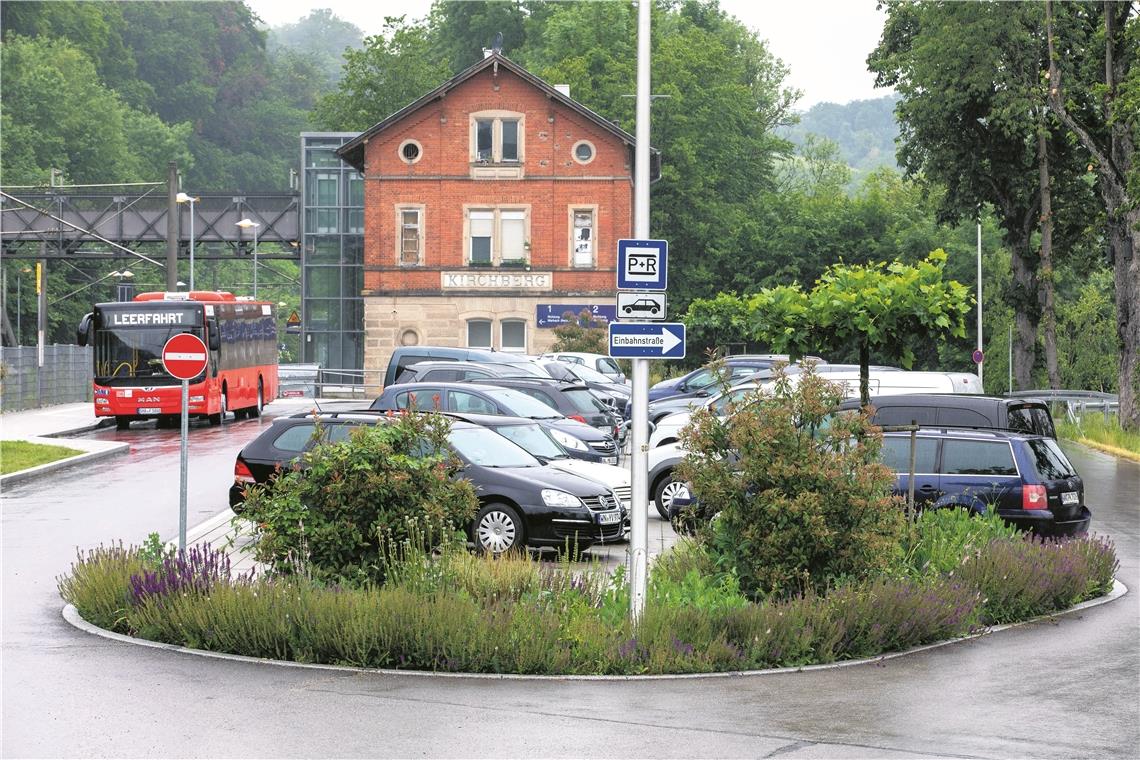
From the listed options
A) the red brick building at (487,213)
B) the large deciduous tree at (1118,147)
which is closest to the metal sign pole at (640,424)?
the large deciduous tree at (1118,147)

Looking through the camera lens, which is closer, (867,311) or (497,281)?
(867,311)

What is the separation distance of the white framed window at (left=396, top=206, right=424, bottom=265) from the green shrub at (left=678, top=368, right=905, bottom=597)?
4749 centimetres

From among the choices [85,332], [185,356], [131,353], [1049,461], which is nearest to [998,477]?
[1049,461]

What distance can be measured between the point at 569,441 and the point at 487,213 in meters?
37.5

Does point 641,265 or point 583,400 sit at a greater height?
point 641,265

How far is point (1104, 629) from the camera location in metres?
14.1

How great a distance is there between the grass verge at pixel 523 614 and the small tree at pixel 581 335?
3984 centimetres

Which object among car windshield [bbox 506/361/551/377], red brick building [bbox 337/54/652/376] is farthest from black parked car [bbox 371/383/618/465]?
red brick building [bbox 337/54/652/376]

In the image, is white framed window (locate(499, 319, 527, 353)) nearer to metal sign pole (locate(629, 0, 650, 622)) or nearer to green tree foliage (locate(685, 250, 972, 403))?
green tree foliage (locate(685, 250, 972, 403))

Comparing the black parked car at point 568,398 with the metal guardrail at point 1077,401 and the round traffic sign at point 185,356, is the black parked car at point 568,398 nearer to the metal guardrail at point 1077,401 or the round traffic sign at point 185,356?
the round traffic sign at point 185,356

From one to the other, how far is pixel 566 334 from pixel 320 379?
14.8 m

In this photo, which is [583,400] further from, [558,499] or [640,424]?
[640,424]

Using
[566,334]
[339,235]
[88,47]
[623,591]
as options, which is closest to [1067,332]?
[566,334]

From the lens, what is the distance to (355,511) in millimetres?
13438
